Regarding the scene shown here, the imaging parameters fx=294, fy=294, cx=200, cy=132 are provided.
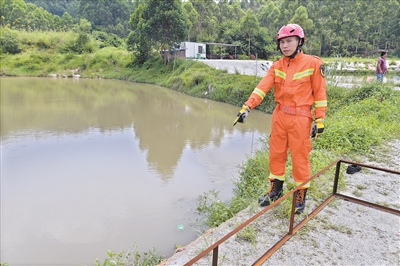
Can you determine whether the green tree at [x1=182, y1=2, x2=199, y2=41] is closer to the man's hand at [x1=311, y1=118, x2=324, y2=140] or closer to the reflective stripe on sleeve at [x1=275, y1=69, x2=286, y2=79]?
the reflective stripe on sleeve at [x1=275, y1=69, x2=286, y2=79]

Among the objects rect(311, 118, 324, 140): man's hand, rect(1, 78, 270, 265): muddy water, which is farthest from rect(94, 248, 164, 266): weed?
rect(311, 118, 324, 140): man's hand

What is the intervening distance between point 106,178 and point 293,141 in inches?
146

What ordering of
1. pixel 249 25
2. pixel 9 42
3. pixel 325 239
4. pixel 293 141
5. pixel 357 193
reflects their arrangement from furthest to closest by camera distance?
pixel 9 42, pixel 249 25, pixel 357 193, pixel 293 141, pixel 325 239

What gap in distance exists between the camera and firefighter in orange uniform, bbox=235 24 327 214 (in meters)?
2.43

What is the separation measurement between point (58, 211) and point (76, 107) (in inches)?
364

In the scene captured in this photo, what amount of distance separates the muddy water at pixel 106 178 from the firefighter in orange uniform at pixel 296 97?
66.7 inches

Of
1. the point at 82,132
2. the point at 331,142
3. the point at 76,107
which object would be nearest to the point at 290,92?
the point at 331,142

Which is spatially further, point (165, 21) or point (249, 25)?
point (249, 25)

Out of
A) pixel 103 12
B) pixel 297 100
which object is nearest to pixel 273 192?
pixel 297 100

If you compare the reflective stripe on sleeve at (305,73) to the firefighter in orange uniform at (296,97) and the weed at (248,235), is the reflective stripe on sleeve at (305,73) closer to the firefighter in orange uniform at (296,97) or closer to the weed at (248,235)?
the firefighter in orange uniform at (296,97)

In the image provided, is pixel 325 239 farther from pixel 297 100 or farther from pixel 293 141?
pixel 297 100

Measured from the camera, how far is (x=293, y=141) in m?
2.50

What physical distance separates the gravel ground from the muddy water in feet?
3.78

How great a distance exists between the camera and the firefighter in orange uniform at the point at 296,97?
2.43 meters
